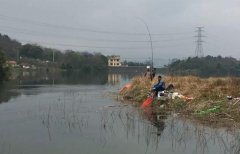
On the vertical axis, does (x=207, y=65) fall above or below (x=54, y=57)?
below

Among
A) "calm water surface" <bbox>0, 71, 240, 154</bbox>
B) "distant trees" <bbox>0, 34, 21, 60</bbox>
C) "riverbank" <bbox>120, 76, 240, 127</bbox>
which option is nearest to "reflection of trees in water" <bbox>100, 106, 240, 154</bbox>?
"calm water surface" <bbox>0, 71, 240, 154</bbox>

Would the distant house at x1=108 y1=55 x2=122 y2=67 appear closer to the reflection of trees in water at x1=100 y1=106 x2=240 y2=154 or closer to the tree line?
the tree line

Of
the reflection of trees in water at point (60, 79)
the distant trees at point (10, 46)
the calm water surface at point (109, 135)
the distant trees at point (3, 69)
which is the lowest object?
the calm water surface at point (109, 135)

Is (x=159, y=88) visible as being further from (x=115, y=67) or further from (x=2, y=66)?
(x=115, y=67)

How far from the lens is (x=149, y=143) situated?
14.1 metres

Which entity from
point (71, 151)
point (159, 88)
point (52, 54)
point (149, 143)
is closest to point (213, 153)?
point (149, 143)

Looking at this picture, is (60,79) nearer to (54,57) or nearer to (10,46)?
(10,46)

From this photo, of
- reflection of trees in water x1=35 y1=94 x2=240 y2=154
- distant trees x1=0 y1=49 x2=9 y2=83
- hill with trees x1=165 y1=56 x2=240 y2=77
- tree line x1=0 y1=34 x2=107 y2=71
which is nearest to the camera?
reflection of trees in water x1=35 y1=94 x2=240 y2=154

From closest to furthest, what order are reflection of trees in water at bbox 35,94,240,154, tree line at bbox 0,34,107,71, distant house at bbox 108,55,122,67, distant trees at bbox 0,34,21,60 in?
reflection of trees in water at bbox 35,94,240,154
distant trees at bbox 0,34,21,60
tree line at bbox 0,34,107,71
distant house at bbox 108,55,122,67

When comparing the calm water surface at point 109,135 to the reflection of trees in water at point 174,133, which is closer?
the calm water surface at point 109,135

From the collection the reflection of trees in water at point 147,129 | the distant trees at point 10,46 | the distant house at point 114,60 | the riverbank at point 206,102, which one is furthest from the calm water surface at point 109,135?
the distant house at point 114,60

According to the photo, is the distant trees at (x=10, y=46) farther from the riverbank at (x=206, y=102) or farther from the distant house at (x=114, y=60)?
the riverbank at (x=206, y=102)

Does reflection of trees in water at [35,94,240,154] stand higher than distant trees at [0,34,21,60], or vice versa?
distant trees at [0,34,21,60]

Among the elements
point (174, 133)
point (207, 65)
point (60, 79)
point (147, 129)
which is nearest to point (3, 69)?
point (60, 79)
